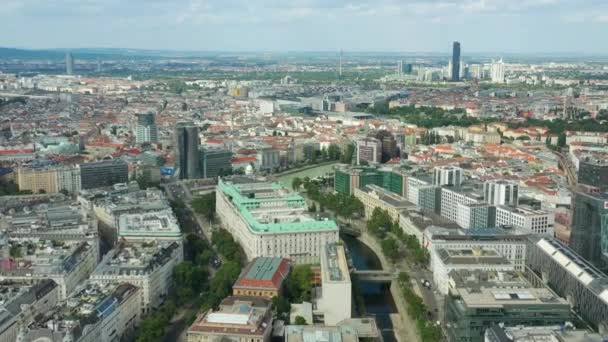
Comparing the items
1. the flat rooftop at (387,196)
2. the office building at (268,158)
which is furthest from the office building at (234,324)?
the office building at (268,158)

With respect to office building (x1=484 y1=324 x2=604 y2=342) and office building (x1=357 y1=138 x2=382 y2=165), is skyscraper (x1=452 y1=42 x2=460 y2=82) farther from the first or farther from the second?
office building (x1=484 y1=324 x2=604 y2=342)

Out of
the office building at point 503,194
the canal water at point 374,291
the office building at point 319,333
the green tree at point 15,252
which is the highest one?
the office building at point 503,194

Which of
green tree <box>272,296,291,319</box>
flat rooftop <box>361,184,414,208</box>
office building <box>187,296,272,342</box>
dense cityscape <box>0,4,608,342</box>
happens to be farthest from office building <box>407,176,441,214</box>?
office building <box>187,296,272,342</box>

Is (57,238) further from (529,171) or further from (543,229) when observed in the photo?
(529,171)

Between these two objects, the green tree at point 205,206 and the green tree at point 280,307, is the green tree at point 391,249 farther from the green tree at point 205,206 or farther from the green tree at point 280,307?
the green tree at point 205,206

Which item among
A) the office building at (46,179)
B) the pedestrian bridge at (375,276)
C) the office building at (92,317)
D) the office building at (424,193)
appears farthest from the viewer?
the office building at (46,179)

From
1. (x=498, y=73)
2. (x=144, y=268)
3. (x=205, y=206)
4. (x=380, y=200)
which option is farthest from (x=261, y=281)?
(x=498, y=73)
